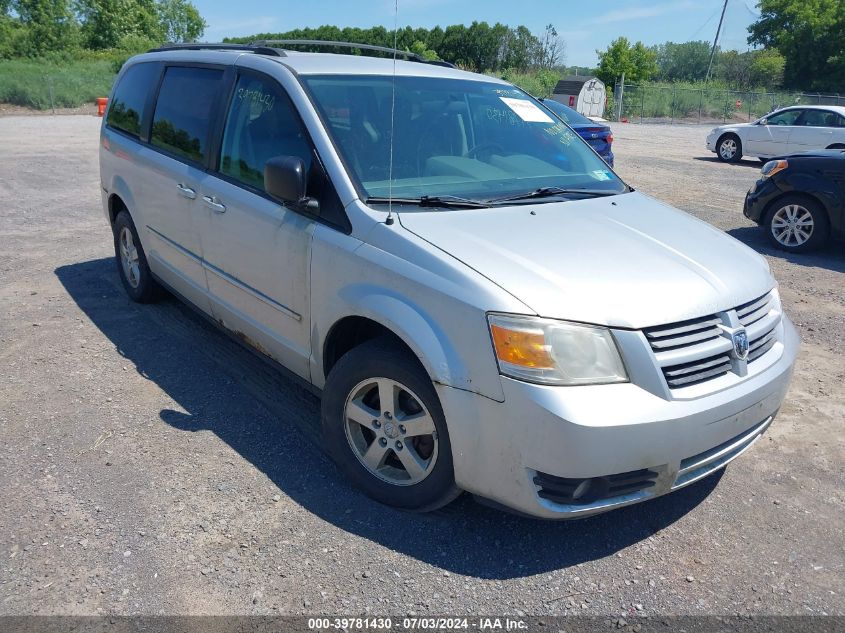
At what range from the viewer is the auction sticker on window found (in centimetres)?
428

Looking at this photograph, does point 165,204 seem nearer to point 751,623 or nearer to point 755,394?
point 755,394

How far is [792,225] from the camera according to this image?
825cm

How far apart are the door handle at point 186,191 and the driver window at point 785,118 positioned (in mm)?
17121

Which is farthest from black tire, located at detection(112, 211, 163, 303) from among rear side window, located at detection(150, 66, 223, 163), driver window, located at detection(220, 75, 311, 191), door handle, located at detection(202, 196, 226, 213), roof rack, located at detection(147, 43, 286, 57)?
driver window, located at detection(220, 75, 311, 191)

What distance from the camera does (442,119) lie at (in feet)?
12.7

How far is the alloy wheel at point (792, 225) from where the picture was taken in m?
8.15

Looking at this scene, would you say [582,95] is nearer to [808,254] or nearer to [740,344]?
[808,254]

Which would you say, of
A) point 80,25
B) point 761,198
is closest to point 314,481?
point 761,198

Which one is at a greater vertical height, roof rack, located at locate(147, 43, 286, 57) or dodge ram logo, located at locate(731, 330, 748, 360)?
roof rack, located at locate(147, 43, 286, 57)

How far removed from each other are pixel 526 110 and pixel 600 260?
1.73 meters

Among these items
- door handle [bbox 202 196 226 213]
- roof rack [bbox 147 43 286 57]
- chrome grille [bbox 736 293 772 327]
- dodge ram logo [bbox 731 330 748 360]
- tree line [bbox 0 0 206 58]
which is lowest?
dodge ram logo [bbox 731 330 748 360]

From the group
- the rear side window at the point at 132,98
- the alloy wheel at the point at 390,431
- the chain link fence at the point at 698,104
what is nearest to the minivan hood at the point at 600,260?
the alloy wheel at the point at 390,431

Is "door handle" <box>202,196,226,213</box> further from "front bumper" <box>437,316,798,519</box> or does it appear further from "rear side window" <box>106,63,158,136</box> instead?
"front bumper" <box>437,316,798,519</box>

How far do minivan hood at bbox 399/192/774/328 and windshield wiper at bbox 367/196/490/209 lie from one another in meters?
0.05
